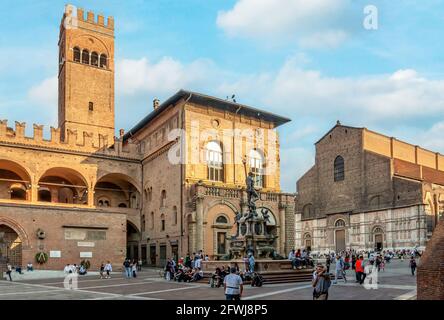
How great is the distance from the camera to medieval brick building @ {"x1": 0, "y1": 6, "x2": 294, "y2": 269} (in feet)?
118

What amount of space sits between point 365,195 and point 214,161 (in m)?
26.0

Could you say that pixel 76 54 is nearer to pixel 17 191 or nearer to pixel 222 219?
pixel 17 191

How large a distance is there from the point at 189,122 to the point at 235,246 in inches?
528

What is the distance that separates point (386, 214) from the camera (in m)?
55.0

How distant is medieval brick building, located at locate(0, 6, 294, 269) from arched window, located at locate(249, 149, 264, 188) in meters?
0.09

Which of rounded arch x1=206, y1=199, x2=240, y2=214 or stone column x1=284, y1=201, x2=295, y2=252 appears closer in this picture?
rounded arch x1=206, y1=199, x2=240, y2=214

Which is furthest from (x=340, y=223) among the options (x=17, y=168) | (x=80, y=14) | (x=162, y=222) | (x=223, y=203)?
(x=80, y=14)

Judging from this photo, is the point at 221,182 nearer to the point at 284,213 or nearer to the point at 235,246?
the point at 284,213

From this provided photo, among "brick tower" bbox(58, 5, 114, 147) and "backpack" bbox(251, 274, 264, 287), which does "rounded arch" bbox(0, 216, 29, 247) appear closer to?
"brick tower" bbox(58, 5, 114, 147)

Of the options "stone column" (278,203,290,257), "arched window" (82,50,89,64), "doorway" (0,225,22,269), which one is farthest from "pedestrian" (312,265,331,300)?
"arched window" (82,50,89,64)

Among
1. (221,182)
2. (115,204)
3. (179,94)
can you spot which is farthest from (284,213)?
(115,204)

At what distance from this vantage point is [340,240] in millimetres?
59812

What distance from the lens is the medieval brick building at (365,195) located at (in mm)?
52531

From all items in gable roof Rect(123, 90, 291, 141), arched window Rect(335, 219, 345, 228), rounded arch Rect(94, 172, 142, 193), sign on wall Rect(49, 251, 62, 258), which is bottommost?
sign on wall Rect(49, 251, 62, 258)
